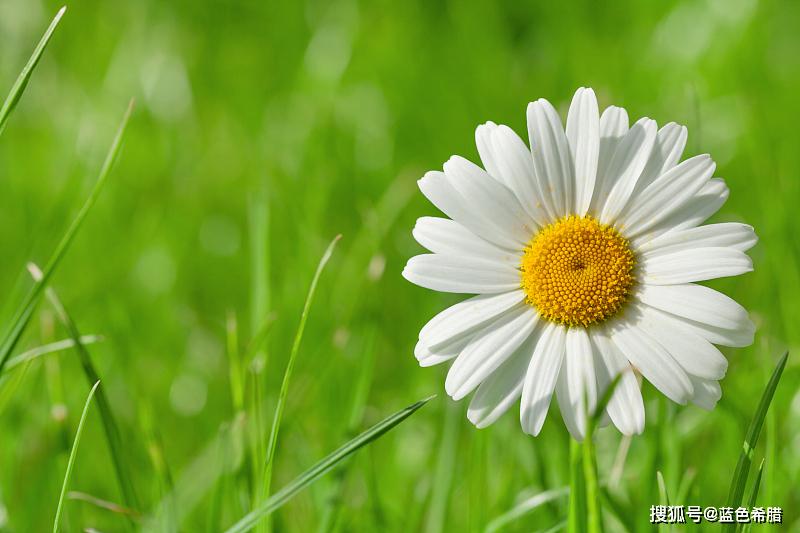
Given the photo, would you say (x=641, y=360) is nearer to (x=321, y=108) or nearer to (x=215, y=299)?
(x=215, y=299)

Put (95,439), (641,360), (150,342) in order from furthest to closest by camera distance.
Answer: (150,342) < (95,439) < (641,360)

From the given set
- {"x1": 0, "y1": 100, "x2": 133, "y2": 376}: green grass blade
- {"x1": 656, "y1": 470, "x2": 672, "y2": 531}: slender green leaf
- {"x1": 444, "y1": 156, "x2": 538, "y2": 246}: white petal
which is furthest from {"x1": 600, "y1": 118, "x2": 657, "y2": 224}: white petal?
{"x1": 0, "y1": 100, "x2": 133, "y2": 376}: green grass blade

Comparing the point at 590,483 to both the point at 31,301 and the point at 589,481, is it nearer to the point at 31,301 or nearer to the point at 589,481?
the point at 589,481

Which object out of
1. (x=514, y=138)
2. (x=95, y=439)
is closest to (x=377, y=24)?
(x=95, y=439)

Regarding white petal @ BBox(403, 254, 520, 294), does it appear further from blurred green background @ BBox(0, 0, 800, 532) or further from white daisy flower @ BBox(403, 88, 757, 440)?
blurred green background @ BBox(0, 0, 800, 532)

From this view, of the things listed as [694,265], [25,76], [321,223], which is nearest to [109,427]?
[25,76]

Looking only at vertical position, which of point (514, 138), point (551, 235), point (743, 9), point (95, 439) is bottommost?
point (95, 439)
